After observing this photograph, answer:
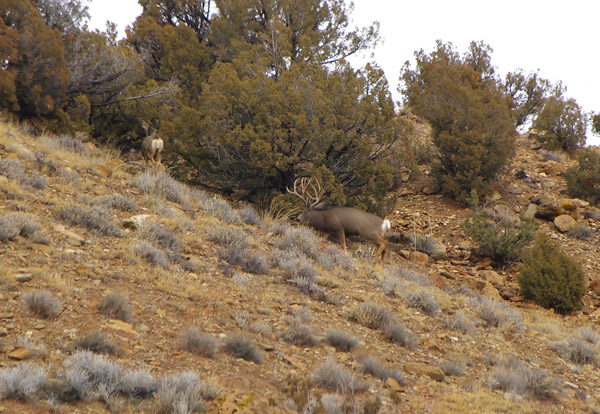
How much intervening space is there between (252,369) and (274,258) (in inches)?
156

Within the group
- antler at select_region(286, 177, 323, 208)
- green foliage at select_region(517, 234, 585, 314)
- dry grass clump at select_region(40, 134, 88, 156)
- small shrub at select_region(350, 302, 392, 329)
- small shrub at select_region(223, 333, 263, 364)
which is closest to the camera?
small shrub at select_region(223, 333, 263, 364)

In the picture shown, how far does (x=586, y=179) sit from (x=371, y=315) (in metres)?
13.7

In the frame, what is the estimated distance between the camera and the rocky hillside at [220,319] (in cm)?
440

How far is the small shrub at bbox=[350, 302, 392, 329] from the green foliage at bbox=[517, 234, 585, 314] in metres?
5.46

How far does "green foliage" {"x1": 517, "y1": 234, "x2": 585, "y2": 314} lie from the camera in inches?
445

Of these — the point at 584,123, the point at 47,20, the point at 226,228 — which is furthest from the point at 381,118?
the point at 584,123

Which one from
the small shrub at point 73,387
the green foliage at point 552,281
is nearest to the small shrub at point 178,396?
the small shrub at point 73,387

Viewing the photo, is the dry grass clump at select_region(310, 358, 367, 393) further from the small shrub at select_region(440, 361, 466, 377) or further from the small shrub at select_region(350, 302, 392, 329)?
the small shrub at select_region(350, 302, 392, 329)

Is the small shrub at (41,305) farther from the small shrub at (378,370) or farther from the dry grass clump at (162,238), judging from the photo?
the small shrub at (378,370)

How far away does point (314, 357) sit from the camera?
19.3 ft

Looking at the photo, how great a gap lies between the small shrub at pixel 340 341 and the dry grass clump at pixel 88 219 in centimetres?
354

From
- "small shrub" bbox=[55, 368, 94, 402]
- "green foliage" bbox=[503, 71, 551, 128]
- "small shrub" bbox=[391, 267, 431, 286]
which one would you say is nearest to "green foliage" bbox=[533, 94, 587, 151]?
"green foliage" bbox=[503, 71, 551, 128]

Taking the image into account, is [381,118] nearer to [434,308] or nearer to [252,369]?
[434,308]

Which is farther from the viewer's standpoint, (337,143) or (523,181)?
(523,181)
